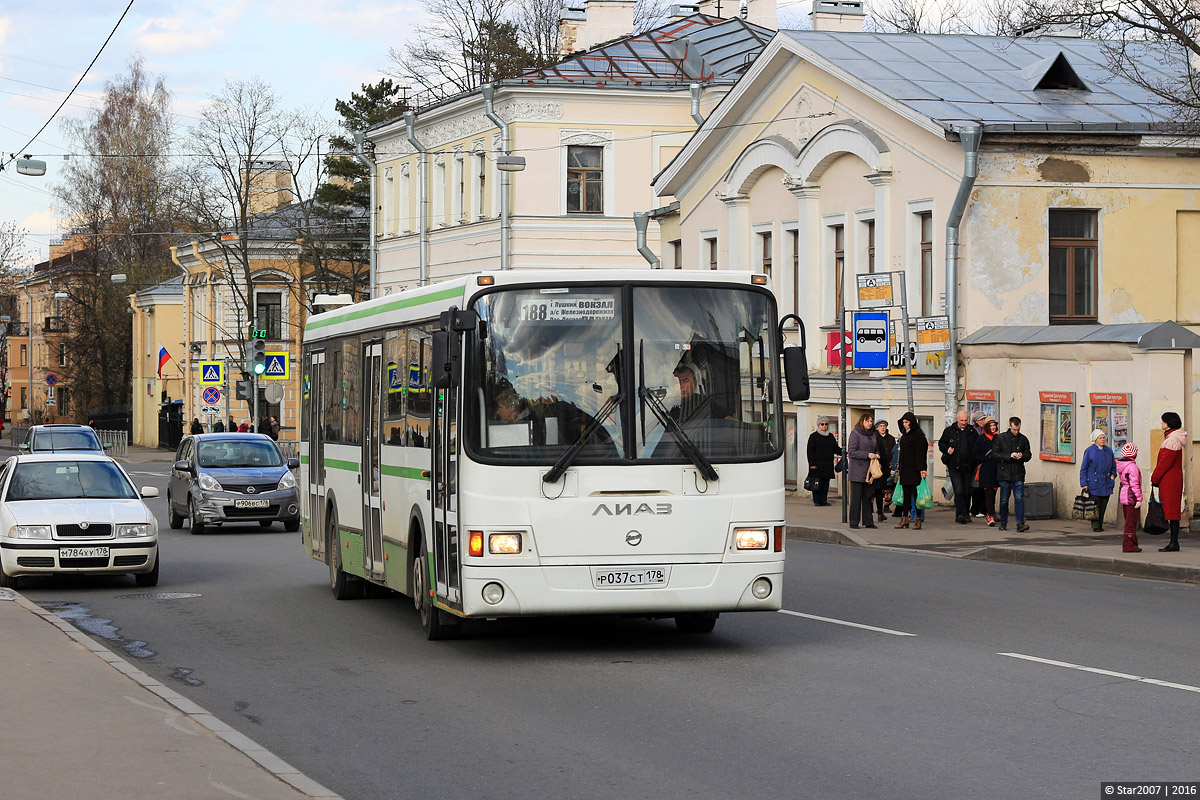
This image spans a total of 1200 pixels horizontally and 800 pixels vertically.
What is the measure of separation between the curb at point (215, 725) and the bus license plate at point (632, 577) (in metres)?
2.98

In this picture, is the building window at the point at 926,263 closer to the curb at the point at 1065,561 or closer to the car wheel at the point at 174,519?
the curb at the point at 1065,561

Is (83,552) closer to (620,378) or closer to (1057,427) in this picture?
(620,378)

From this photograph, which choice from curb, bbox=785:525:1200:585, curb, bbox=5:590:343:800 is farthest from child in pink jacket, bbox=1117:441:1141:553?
curb, bbox=5:590:343:800

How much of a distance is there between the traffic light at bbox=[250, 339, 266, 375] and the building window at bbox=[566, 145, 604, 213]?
38.1 feet

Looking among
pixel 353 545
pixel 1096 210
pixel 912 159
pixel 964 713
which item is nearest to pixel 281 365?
pixel 912 159

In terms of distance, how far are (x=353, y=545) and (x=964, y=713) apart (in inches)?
302

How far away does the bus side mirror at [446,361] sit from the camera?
12.0m

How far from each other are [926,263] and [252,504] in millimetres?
12924

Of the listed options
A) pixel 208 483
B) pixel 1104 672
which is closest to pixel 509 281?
pixel 1104 672

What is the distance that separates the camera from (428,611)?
13273 millimetres

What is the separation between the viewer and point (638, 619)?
14836mm

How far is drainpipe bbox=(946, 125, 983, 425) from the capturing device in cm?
2917

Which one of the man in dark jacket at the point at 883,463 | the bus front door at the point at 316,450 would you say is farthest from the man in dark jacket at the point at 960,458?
the bus front door at the point at 316,450

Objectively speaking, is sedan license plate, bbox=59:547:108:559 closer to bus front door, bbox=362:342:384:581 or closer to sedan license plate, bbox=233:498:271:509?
bus front door, bbox=362:342:384:581
